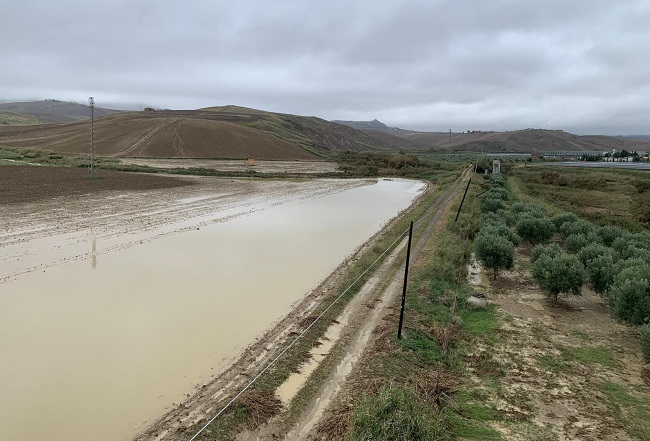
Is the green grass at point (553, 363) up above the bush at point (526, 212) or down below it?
below

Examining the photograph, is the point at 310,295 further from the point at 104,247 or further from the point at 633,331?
the point at 104,247

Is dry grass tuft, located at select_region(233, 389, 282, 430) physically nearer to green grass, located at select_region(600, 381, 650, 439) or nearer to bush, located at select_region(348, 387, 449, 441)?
bush, located at select_region(348, 387, 449, 441)

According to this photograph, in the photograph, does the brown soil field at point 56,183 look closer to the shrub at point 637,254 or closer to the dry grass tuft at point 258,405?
the dry grass tuft at point 258,405

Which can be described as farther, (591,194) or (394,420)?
(591,194)

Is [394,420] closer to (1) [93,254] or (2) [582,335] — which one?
(2) [582,335]

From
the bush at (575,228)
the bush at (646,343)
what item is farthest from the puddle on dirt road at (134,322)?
the bush at (575,228)

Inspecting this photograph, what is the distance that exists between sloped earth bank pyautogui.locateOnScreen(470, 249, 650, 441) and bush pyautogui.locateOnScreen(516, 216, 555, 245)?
6.87m

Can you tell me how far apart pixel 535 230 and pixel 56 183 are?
122ft

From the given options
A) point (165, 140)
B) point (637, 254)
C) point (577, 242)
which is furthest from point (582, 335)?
point (165, 140)

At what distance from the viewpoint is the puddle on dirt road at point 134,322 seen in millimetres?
7203

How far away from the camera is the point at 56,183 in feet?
118

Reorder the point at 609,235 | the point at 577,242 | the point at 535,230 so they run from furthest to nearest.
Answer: the point at 535,230 < the point at 609,235 < the point at 577,242

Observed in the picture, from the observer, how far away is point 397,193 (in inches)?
1698

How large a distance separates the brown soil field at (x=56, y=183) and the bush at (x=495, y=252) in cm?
2797
